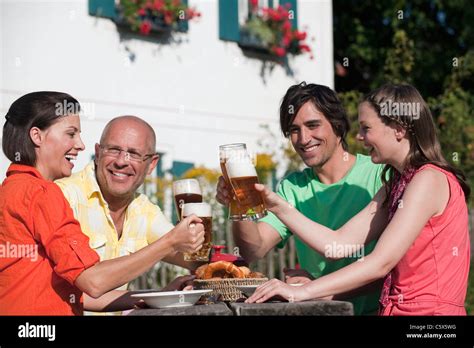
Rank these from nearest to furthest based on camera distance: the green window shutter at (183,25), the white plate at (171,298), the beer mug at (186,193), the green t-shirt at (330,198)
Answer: the white plate at (171,298) < the beer mug at (186,193) < the green t-shirt at (330,198) < the green window shutter at (183,25)

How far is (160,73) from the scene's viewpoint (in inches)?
368

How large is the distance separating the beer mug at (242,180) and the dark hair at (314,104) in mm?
870

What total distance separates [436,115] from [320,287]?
32.6 ft

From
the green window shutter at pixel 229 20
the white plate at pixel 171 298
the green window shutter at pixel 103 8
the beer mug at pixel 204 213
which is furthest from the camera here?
the green window shutter at pixel 229 20

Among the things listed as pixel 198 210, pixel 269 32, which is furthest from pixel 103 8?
pixel 198 210

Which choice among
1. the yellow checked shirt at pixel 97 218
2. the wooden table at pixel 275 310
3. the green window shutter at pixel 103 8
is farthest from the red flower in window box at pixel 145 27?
the wooden table at pixel 275 310

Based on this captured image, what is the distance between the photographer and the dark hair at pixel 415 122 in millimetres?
3578

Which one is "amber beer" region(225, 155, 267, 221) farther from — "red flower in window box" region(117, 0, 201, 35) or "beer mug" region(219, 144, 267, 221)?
"red flower in window box" region(117, 0, 201, 35)

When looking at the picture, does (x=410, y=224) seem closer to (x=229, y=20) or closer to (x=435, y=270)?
(x=435, y=270)

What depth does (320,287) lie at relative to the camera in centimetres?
330

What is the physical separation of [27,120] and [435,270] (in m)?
1.75

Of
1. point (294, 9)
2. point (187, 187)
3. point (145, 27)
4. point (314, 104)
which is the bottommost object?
point (187, 187)

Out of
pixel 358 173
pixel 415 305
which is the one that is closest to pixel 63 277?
→ pixel 415 305

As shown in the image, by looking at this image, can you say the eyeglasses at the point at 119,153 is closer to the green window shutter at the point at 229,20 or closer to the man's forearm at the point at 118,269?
the man's forearm at the point at 118,269
